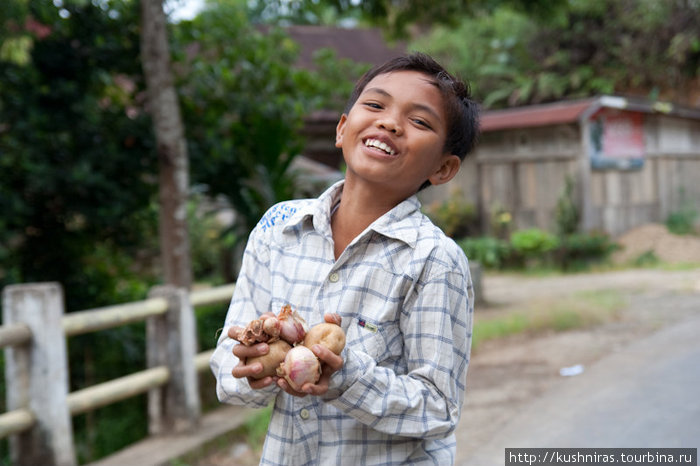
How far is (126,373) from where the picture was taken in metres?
5.93

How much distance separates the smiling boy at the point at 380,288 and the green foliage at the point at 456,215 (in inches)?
505

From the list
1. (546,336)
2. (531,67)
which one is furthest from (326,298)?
(531,67)

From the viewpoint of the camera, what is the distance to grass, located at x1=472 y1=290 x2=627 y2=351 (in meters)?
7.59

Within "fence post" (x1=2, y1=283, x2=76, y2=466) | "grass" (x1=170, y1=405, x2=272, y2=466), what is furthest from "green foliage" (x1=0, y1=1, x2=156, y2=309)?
"grass" (x1=170, y1=405, x2=272, y2=466)

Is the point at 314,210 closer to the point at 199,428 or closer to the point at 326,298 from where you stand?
the point at 326,298

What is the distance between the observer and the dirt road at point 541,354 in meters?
4.82

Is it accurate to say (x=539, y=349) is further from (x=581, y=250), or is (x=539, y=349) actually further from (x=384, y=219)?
(x=581, y=250)

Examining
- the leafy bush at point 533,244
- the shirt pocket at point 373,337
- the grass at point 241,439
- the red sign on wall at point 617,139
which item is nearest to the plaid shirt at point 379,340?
the shirt pocket at point 373,337

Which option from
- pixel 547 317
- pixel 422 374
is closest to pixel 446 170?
pixel 422 374

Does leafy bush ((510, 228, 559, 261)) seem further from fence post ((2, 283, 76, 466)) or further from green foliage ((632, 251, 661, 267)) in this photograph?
fence post ((2, 283, 76, 466))

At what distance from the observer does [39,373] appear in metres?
3.76

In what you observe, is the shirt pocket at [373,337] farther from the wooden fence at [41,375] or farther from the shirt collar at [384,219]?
the wooden fence at [41,375]

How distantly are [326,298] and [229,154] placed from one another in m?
4.64

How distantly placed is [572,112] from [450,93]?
12.3m
